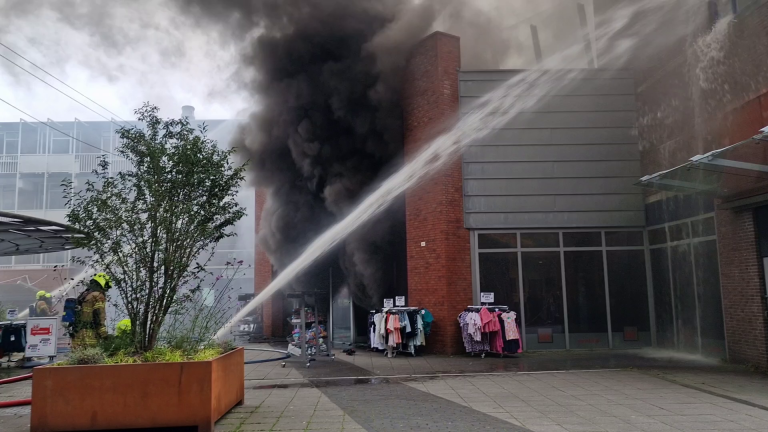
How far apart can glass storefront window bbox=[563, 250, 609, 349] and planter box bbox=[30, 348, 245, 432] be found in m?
9.70

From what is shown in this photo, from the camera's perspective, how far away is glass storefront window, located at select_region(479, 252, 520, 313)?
43.4 ft

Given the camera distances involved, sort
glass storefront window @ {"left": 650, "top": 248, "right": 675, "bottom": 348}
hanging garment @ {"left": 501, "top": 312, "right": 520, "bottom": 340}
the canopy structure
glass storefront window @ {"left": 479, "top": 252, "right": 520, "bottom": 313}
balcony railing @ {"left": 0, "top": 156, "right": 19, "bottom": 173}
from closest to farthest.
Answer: the canopy structure < hanging garment @ {"left": 501, "top": 312, "right": 520, "bottom": 340} < glass storefront window @ {"left": 650, "top": 248, "right": 675, "bottom": 348} < glass storefront window @ {"left": 479, "top": 252, "right": 520, "bottom": 313} < balcony railing @ {"left": 0, "top": 156, "right": 19, "bottom": 173}

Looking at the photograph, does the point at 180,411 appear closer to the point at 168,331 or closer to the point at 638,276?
the point at 168,331

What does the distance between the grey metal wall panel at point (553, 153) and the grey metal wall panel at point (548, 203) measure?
3.02 feet

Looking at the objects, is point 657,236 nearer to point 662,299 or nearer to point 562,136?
point 662,299

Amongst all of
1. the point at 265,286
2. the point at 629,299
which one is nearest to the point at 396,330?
the point at 629,299

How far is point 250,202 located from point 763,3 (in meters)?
27.1

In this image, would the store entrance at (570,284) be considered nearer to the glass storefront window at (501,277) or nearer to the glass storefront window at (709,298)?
the glass storefront window at (501,277)

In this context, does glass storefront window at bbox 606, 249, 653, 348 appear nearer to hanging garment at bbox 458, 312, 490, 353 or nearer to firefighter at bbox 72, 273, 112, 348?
hanging garment at bbox 458, 312, 490, 353

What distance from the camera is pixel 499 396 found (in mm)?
7812

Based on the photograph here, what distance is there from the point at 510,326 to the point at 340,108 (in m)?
6.68

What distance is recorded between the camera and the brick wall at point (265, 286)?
60.7ft

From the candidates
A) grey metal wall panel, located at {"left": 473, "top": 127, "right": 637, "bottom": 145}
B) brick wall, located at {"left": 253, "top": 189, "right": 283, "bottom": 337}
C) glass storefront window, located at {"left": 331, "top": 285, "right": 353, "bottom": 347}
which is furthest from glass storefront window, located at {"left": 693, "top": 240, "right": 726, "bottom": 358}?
brick wall, located at {"left": 253, "top": 189, "right": 283, "bottom": 337}

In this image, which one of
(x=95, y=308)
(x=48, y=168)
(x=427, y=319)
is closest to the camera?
(x=95, y=308)
